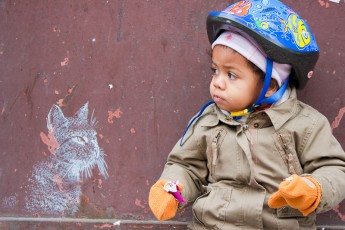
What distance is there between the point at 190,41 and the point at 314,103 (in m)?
0.63

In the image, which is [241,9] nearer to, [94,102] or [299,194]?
[299,194]

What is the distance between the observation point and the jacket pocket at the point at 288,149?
8.34 ft

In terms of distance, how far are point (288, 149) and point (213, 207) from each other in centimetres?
37

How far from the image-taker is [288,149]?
2541mm

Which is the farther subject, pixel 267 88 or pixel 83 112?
pixel 83 112

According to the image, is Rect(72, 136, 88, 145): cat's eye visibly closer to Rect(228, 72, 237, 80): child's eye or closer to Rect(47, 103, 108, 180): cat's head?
Rect(47, 103, 108, 180): cat's head

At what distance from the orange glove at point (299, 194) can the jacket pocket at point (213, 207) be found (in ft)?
0.94

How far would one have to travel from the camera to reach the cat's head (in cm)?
320

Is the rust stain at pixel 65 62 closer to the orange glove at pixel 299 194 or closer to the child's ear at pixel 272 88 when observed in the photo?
the child's ear at pixel 272 88

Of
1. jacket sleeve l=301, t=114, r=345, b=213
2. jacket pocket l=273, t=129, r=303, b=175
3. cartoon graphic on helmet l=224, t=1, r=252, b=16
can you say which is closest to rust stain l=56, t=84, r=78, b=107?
cartoon graphic on helmet l=224, t=1, r=252, b=16

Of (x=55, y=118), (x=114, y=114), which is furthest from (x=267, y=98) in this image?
(x=55, y=118)

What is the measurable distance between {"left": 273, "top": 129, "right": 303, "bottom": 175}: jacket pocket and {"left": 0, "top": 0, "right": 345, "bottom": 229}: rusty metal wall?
0.53 metres

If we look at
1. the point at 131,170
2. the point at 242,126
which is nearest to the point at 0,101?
the point at 131,170

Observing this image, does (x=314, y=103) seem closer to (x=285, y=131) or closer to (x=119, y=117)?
(x=285, y=131)
